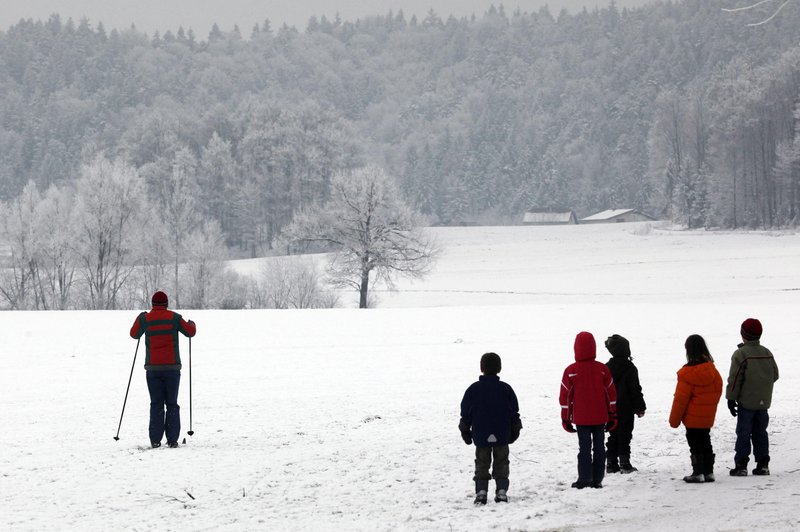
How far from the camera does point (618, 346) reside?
1031cm

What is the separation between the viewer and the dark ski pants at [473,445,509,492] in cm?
909

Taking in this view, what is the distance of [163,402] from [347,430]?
2601 millimetres

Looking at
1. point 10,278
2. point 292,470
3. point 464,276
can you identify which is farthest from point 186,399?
Answer: point 464,276

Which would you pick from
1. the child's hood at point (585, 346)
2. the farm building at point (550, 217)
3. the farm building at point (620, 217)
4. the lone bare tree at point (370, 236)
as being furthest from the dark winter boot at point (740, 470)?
the farm building at point (550, 217)

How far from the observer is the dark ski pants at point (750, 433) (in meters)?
10.0

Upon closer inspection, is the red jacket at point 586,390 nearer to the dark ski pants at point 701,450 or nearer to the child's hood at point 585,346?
the child's hood at point 585,346

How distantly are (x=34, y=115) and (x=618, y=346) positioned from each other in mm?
175874

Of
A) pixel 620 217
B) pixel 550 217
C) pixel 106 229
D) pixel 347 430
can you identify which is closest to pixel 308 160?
pixel 106 229

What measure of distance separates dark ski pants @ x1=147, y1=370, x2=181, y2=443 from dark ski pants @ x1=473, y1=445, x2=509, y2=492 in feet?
15.6

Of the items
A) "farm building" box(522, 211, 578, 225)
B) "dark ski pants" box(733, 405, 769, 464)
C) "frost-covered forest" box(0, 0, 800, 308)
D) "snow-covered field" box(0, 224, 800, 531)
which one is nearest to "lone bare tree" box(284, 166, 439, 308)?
"frost-covered forest" box(0, 0, 800, 308)

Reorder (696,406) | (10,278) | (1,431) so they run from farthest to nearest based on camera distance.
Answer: (10,278)
(1,431)
(696,406)

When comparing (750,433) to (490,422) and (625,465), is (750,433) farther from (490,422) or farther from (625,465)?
(490,422)

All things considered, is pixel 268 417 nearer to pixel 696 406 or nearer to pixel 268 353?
pixel 696 406

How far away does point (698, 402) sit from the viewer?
31.8 feet
